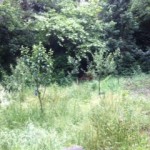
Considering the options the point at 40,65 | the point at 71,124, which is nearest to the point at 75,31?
the point at 40,65

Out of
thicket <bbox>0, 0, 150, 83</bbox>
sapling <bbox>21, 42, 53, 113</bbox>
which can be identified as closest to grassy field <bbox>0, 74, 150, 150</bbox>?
sapling <bbox>21, 42, 53, 113</bbox>

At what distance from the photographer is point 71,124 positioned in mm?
5902

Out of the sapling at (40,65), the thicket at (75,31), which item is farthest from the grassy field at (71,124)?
the thicket at (75,31)

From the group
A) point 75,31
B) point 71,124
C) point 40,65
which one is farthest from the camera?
point 75,31

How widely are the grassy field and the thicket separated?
3.40m

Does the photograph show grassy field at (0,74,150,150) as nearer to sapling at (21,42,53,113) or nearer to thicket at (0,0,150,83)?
sapling at (21,42,53,113)

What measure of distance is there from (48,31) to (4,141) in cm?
753

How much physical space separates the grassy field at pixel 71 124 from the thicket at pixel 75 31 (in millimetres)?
→ 3399

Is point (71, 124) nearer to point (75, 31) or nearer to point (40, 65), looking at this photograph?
point (40, 65)

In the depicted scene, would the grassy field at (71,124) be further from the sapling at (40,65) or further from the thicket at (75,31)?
the thicket at (75,31)

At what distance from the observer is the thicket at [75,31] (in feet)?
38.3

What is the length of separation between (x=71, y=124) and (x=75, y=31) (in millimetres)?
6650

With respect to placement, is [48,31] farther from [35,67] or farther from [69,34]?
[35,67]

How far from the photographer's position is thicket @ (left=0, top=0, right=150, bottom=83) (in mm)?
11680
